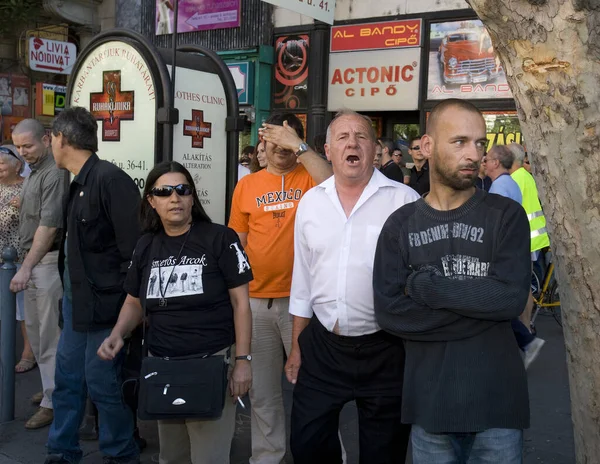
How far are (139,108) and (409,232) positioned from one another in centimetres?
296

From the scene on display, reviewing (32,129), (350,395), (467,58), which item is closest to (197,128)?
(32,129)

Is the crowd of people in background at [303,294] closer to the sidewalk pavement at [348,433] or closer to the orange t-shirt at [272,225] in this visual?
the orange t-shirt at [272,225]

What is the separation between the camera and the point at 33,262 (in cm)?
483

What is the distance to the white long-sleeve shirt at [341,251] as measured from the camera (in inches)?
126

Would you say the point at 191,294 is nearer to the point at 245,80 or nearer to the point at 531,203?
the point at 531,203

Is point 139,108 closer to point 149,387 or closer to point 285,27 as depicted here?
point 149,387

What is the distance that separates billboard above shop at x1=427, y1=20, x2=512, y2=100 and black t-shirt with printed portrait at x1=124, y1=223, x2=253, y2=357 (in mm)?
8147

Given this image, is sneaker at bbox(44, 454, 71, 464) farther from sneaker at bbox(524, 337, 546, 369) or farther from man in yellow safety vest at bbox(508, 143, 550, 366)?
man in yellow safety vest at bbox(508, 143, 550, 366)

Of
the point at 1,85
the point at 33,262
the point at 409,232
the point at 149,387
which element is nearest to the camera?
the point at 409,232

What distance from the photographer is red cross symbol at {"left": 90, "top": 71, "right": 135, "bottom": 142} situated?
17.1 feet

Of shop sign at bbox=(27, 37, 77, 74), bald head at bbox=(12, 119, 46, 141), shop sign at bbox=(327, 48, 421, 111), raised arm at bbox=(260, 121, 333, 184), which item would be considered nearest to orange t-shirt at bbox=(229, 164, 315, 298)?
raised arm at bbox=(260, 121, 333, 184)

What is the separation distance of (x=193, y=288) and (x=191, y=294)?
0.10 feet

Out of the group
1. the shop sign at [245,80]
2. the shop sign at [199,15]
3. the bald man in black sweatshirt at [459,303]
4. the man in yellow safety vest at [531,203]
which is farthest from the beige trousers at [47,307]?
the shop sign at [199,15]

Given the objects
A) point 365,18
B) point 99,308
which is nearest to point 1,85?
point 365,18
